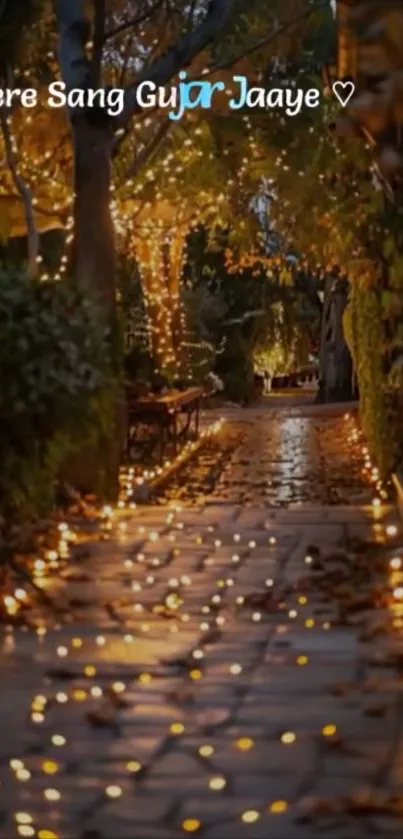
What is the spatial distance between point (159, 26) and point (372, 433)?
4.23 meters

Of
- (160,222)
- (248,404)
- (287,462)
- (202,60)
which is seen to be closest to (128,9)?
(202,60)

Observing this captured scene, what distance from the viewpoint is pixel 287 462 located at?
14.5 meters

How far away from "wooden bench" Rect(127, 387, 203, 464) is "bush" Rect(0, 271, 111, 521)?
5.28 meters

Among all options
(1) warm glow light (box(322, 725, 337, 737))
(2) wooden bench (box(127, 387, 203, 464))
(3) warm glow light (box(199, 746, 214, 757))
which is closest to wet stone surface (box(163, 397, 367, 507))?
(2) wooden bench (box(127, 387, 203, 464))

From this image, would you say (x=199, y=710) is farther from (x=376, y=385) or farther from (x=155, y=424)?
(x=155, y=424)

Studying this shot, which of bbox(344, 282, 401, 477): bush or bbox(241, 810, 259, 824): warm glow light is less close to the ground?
bbox(344, 282, 401, 477): bush

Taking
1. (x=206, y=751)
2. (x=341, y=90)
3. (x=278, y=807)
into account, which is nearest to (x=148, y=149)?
(x=341, y=90)

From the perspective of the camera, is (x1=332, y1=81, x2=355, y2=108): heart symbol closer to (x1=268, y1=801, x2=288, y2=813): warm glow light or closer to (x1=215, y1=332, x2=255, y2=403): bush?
(x1=268, y1=801, x2=288, y2=813): warm glow light

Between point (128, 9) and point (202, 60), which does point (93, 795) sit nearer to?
point (202, 60)

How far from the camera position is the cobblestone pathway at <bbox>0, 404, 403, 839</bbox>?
12.3ft

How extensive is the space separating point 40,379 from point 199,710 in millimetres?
2737

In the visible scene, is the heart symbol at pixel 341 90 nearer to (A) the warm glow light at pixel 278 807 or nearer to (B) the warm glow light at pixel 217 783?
(B) the warm glow light at pixel 217 783

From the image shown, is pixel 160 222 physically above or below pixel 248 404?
above

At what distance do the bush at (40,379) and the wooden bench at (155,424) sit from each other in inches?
208
